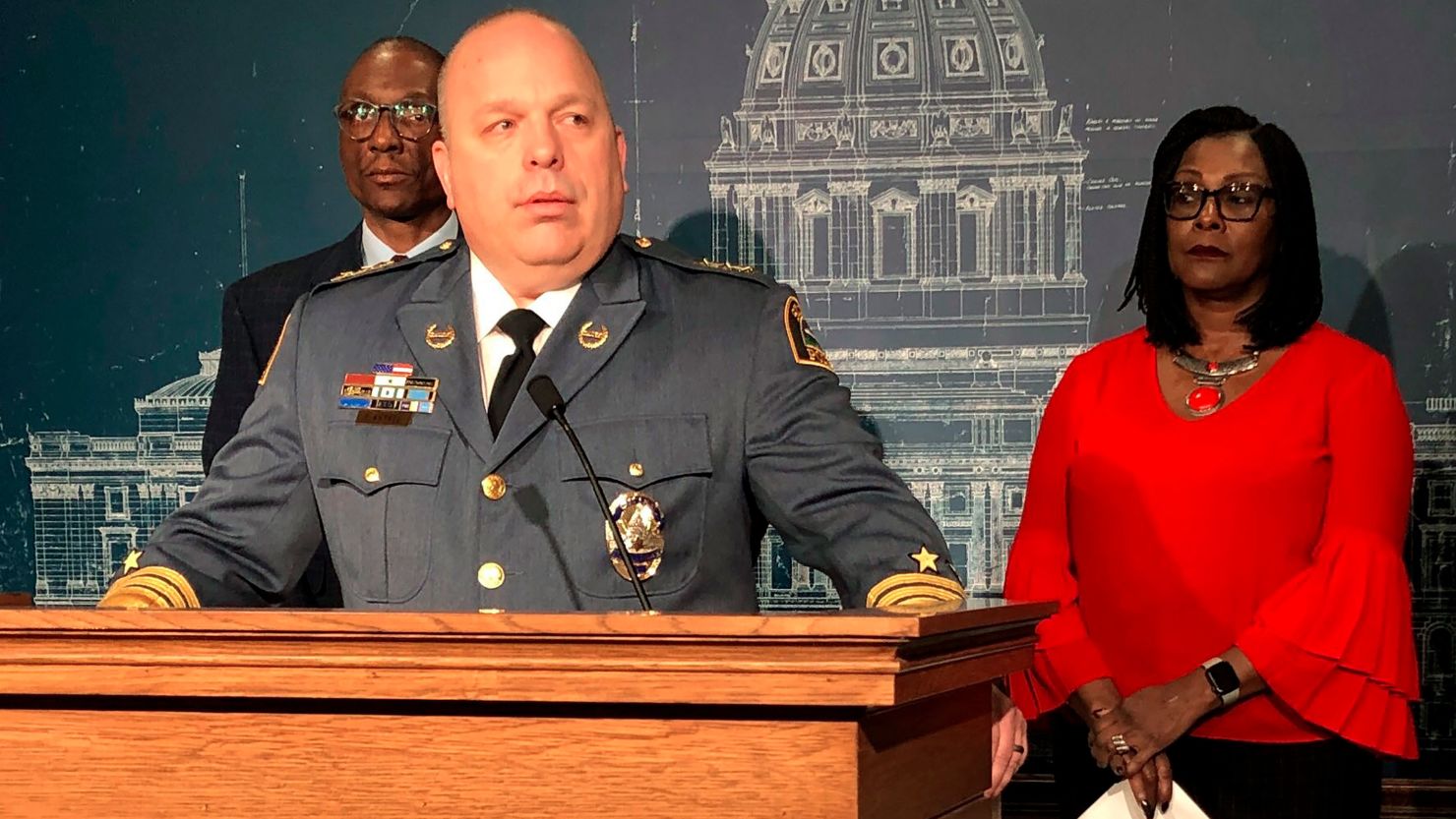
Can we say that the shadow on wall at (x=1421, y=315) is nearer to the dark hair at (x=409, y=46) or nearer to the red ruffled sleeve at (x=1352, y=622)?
the red ruffled sleeve at (x=1352, y=622)

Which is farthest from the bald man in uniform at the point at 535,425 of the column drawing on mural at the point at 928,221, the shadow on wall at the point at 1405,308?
the shadow on wall at the point at 1405,308

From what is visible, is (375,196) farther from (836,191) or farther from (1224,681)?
(1224,681)

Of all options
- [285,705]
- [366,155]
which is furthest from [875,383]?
[285,705]

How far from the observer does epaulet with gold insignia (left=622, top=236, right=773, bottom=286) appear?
8.25 feet

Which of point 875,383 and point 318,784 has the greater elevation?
point 875,383

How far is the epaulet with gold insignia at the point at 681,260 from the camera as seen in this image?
2.52m

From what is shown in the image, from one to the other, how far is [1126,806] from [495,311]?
1.27m

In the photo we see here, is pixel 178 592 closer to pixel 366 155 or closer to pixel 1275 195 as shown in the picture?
pixel 366 155

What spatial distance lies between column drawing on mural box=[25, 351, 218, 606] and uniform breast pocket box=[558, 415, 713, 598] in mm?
2054

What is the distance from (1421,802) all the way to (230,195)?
2.88 metres

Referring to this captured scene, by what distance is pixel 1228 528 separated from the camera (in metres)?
2.99

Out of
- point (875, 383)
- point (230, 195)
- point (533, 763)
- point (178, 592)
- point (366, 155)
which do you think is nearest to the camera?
point (533, 763)

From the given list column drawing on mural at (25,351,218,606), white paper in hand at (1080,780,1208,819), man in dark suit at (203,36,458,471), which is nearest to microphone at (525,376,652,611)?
white paper in hand at (1080,780,1208,819)

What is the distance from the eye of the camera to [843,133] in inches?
153
